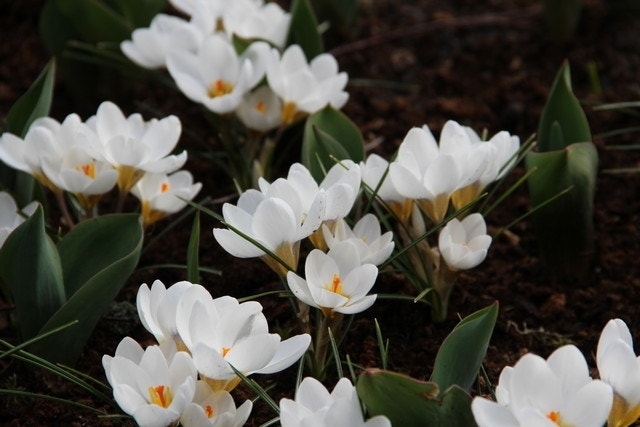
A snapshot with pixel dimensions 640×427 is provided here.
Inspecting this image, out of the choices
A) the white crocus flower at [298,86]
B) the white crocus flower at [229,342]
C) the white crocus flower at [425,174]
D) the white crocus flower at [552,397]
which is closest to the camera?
the white crocus flower at [552,397]

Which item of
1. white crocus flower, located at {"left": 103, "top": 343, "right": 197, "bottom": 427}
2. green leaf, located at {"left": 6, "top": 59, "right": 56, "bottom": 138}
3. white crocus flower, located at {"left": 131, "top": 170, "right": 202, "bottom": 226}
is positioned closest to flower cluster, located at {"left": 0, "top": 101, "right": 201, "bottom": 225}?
white crocus flower, located at {"left": 131, "top": 170, "right": 202, "bottom": 226}

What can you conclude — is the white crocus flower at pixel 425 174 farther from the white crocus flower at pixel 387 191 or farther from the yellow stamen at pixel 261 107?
the yellow stamen at pixel 261 107

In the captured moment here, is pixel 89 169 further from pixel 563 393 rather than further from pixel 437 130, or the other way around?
pixel 437 130

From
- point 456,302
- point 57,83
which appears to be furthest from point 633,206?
point 57,83

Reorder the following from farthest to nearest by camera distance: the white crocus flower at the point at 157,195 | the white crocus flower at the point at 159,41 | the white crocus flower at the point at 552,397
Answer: the white crocus flower at the point at 159,41, the white crocus flower at the point at 157,195, the white crocus flower at the point at 552,397

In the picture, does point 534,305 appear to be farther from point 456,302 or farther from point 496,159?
point 496,159

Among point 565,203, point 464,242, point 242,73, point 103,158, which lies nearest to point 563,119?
point 565,203

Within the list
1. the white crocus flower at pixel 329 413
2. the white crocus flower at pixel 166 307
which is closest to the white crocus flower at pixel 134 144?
the white crocus flower at pixel 166 307
